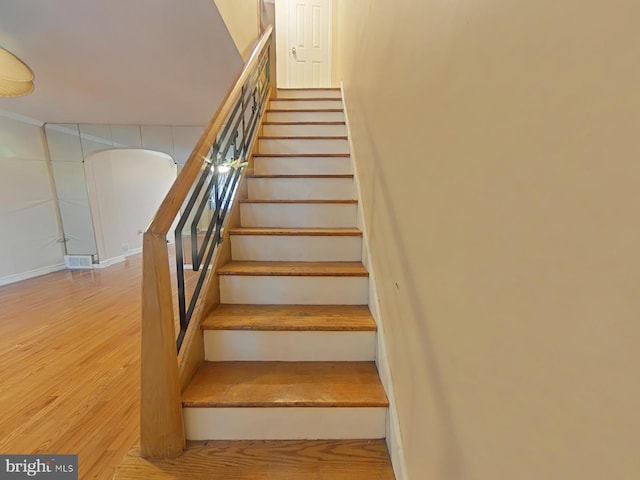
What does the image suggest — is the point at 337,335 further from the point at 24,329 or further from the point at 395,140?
the point at 24,329

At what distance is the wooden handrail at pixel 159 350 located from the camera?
97 centimetres

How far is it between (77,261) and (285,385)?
537 centimetres

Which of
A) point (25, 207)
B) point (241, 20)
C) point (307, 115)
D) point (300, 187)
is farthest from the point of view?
point (25, 207)

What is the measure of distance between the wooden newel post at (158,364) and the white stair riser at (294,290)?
1.72ft

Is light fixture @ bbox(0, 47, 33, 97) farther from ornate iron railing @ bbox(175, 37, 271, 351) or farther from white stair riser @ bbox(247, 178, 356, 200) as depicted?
white stair riser @ bbox(247, 178, 356, 200)

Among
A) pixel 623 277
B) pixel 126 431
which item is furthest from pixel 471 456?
pixel 126 431

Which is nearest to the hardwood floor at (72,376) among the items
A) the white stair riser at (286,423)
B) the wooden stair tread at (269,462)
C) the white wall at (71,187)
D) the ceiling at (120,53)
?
the wooden stair tread at (269,462)

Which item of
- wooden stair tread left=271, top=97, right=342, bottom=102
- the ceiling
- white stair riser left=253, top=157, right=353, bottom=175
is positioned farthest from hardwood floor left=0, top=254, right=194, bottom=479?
wooden stair tread left=271, top=97, right=342, bottom=102

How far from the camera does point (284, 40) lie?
185 inches

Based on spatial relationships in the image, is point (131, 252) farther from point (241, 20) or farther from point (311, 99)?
point (241, 20)

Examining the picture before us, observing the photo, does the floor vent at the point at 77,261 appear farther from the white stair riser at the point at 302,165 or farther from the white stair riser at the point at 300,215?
the white stair riser at the point at 300,215

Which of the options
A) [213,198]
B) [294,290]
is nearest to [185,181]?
[294,290]

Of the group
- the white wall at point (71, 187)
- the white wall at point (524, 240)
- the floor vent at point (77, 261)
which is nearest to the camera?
the white wall at point (524, 240)

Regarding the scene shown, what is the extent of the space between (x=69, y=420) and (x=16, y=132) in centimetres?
476
